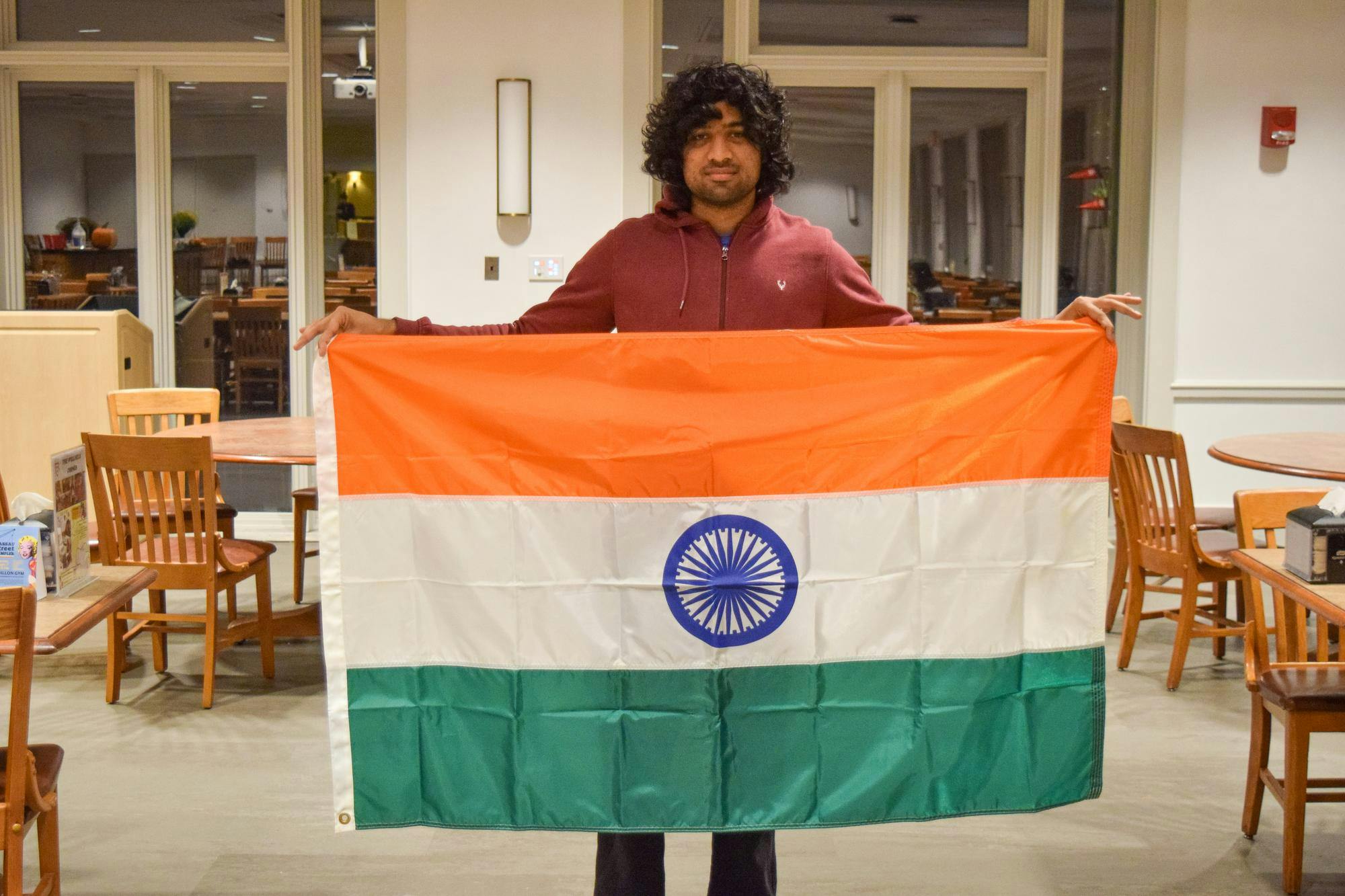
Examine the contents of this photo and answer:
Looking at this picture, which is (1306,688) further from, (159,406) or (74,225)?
(74,225)

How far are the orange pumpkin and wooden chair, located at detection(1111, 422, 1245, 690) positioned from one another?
17.0ft

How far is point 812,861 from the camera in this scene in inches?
120

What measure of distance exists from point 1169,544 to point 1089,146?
10.4ft

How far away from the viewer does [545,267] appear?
6504 mm

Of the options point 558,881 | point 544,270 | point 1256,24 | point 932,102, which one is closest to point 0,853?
point 558,881

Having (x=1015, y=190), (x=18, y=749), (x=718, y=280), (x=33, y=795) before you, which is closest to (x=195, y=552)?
(x=33, y=795)

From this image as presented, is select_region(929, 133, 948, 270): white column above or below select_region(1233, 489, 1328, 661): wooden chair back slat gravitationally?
above

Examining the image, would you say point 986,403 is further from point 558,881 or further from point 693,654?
point 558,881

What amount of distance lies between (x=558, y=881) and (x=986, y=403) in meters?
1.54

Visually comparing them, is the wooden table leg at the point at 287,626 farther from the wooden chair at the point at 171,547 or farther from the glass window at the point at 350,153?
the glass window at the point at 350,153

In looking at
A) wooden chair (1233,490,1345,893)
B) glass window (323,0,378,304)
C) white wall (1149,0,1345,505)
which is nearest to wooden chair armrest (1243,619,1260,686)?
wooden chair (1233,490,1345,893)

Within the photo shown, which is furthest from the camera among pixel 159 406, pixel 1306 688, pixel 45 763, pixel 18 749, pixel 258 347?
pixel 258 347

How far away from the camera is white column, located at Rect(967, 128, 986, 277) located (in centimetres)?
689

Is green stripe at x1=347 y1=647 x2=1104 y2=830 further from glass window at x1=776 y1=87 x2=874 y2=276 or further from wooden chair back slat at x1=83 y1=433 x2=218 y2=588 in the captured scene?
glass window at x1=776 y1=87 x2=874 y2=276
